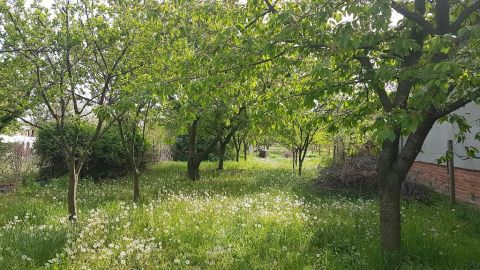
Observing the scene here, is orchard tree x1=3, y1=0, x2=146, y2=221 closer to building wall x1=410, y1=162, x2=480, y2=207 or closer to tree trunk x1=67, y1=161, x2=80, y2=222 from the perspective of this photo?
tree trunk x1=67, y1=161, x2=80, y2=222

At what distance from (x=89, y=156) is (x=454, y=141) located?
1400cm

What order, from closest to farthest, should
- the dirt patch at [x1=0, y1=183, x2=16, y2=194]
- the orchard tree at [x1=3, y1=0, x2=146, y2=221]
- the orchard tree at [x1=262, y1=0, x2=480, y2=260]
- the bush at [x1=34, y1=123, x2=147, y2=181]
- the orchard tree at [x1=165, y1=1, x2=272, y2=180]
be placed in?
the orchard tree at [x1=262, y1=0, x2=480, y2=260] → the orchard tree at [x1=165, y1=1, x2=272, y2=180] → the orchard tree at [x1=3, y1=0, x2=146, y2=221] → the dirt patch at [x1=0, y1=183, x2=16, y2=194] → the bush at [x1=34, y1=123, x2=147, y2=181]

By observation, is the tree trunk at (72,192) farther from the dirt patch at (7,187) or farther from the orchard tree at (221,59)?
the dirt patch at (7,187)

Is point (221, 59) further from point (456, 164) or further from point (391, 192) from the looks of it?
point (456, 164)

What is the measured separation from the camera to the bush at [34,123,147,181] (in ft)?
53.7

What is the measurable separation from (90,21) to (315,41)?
4.81 m

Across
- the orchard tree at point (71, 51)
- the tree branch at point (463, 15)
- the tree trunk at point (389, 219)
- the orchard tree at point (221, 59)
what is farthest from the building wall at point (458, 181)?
the orchard tree at point (71, 51)

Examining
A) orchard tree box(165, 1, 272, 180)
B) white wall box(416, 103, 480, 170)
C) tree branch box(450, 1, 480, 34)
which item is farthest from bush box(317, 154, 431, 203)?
tree branch box(450, 1, 480, 34)

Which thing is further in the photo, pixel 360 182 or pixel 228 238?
pixel 360 182

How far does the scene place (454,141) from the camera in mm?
11781

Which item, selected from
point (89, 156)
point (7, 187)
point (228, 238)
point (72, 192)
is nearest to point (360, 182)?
point (228, 238)

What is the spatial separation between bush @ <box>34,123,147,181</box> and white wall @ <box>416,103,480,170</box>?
43.0 feet

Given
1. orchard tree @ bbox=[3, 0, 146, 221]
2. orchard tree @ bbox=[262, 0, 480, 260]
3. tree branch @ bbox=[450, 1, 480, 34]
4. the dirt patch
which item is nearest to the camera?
orchard tree @ bbox=[262, 0, 480, 260]

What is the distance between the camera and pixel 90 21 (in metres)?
7.39
